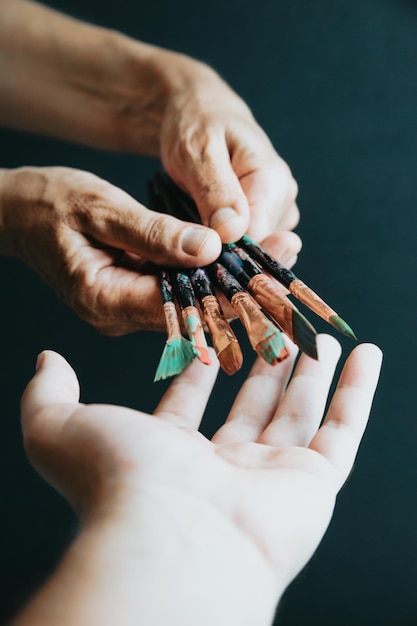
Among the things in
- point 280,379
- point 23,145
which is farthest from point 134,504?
point 23,145

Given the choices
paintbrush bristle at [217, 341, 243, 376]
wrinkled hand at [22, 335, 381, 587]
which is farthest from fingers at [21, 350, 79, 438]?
paintbrush bristle at [217, 341, 243, 376]

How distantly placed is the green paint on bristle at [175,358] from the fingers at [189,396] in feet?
0.26

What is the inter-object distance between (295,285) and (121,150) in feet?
1.62

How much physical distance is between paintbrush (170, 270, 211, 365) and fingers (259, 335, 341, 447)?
0.26 feet

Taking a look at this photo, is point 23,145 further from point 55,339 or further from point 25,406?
point 25,406

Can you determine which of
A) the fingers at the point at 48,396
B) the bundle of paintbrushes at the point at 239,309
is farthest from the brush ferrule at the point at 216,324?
the fingers at the point at 48,396

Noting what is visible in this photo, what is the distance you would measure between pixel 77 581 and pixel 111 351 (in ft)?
1.31

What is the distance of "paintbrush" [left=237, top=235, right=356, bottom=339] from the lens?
421 millimetres

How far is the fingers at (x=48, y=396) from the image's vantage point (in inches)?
14.1

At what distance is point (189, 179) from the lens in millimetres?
625

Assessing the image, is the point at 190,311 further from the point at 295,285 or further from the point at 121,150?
the point at 121,150

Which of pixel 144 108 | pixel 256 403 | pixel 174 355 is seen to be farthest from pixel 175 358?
pixel 144 108

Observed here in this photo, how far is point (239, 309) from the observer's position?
1.44 ft

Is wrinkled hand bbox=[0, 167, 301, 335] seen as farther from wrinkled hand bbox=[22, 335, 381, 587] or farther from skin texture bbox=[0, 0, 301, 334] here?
wrinkled hand bbox=[22, 335, 381, 587]
